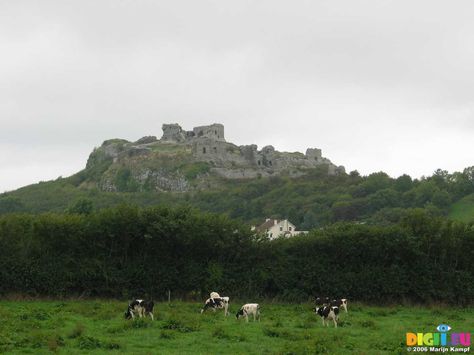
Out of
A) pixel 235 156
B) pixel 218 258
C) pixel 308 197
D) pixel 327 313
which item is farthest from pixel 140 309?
pixel 235 156

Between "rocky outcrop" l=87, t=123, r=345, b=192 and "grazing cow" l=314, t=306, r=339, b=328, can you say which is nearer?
"grazing cow" l=314, t=306, r=339, b=328

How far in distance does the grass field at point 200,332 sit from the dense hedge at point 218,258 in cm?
655

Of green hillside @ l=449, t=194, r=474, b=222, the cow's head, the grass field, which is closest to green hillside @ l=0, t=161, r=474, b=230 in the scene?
green hillside @ l=449, t=194, r=474, b=222

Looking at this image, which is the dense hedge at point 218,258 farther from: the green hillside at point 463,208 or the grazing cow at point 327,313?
the green hillside at point 463,208

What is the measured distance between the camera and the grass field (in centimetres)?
1584

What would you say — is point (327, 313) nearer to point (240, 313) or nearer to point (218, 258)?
point (240, 313)

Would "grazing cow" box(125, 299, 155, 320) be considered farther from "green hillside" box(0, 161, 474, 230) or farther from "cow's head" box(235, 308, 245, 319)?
"green hillside" box(0, 161, 474, 230)

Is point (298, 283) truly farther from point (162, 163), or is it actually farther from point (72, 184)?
point (72, 184)

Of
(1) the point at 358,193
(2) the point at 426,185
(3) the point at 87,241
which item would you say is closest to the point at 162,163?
(1) the point at 358,193

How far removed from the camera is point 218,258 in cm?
3466

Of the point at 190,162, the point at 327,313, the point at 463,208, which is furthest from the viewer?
the point at 190,162

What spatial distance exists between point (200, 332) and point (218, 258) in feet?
51.8

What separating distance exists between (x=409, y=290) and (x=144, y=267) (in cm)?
Answer: 1474

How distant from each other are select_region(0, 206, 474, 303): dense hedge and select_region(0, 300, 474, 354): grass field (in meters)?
6.55
